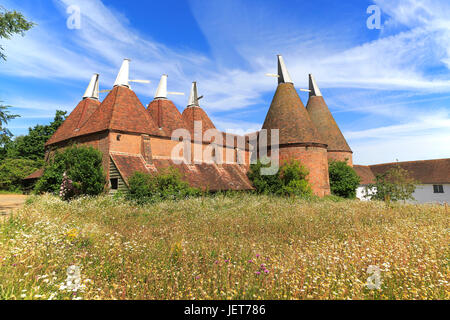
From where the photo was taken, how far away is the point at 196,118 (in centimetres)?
2006

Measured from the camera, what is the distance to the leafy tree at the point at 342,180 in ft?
68.2

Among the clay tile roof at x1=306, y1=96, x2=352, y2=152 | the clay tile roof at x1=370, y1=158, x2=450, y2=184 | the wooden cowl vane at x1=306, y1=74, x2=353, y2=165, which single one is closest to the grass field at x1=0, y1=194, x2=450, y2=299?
the wooden cowl vane at x1=306, y1=74, x2=353, y2=165

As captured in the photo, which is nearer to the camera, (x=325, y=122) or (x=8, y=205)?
(x=8, y=205)

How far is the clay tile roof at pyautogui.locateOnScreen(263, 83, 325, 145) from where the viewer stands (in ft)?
59.8

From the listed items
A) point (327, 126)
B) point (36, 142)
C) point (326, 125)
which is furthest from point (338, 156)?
point (36, 142)

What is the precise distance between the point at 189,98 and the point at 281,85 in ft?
26.5

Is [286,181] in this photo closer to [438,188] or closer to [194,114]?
[194,114]

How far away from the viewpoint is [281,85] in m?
20.6

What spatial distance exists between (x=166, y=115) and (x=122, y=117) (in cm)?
385

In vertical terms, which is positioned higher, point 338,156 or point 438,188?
point 338,156

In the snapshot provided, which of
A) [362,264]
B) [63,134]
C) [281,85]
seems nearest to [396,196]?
[281,85]

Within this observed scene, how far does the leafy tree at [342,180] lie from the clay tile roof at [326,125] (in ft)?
6.58

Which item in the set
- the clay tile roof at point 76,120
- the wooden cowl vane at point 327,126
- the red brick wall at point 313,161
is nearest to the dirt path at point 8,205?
the clay tile roof at point 76,120
